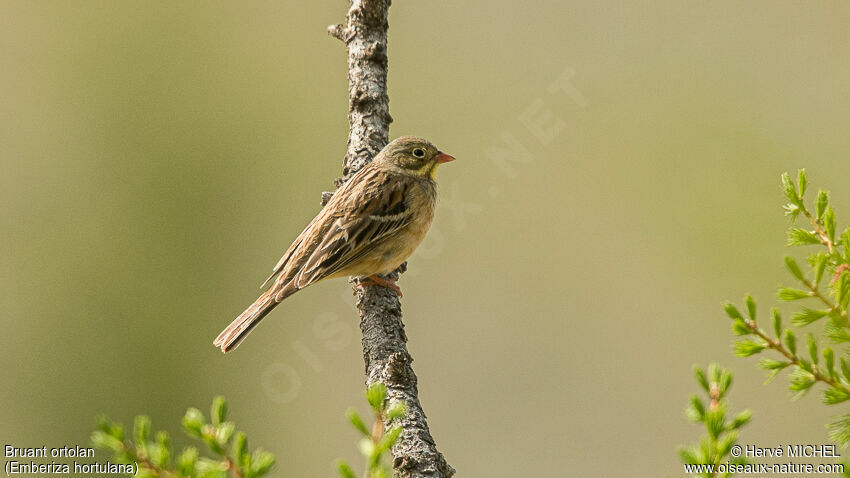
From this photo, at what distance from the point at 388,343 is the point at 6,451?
19.8 ft

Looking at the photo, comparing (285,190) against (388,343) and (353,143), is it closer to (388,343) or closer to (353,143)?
(353,143)

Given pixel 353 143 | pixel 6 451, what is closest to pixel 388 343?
pixel 353 143

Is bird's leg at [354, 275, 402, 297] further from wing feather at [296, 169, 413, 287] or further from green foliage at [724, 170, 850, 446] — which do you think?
green foliage at [724, 170, 850, 446]

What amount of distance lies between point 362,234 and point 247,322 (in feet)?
3.32

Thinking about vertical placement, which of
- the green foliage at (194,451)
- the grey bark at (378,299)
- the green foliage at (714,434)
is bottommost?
the green foliage at (714,434)

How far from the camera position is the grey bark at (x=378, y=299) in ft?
11.7

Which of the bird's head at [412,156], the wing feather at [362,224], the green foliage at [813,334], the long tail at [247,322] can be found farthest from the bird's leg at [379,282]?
the green foliage at [813,334]

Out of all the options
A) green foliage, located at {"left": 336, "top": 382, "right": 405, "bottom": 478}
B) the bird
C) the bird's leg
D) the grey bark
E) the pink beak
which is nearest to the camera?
green foliage, located at {"left": 336, "top": 382, "right": 405, "bottom": 478}

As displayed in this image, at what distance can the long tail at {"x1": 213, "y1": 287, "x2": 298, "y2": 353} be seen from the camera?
5.12 m

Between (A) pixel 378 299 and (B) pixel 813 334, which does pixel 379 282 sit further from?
(B) pixel 813 334

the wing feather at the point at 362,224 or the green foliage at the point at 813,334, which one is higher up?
the wing feather at the point at 362,224

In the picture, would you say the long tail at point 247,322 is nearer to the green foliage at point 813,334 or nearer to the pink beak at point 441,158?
the pink beak at point 441,158

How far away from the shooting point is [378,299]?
194 inches

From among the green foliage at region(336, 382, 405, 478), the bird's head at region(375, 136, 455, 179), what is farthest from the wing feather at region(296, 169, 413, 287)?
the green foliage at region(336, 382, 405, 478)
